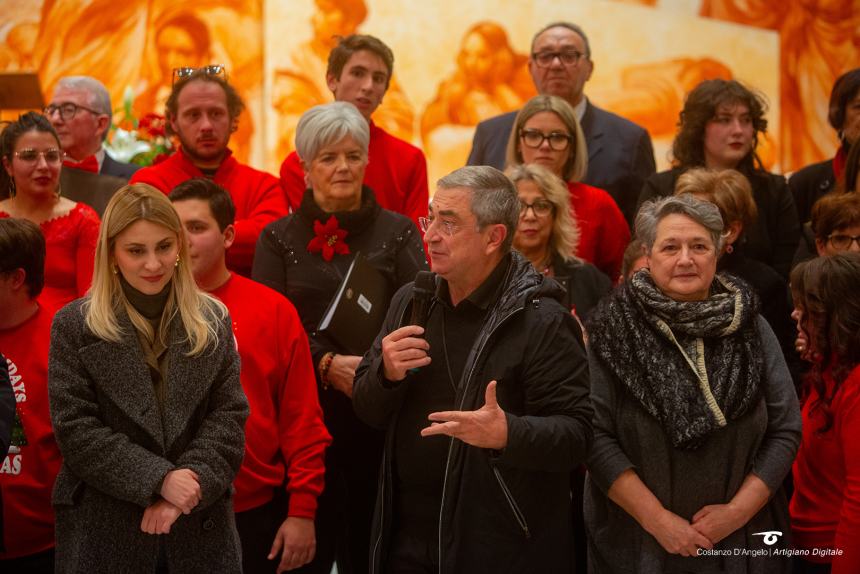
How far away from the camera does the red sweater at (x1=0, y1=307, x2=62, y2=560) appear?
338 centimetres

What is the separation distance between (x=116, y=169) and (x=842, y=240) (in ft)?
10.8

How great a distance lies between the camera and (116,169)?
17.8 ft

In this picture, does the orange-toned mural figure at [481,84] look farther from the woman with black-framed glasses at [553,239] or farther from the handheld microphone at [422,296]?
the handheld microphone at [422,296]

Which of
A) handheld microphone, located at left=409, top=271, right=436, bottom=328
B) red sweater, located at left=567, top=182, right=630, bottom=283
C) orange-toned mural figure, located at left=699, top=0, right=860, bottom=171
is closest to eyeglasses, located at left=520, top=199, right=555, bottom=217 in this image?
red sweater, located at left=567, top=182, right=630, bottom=283

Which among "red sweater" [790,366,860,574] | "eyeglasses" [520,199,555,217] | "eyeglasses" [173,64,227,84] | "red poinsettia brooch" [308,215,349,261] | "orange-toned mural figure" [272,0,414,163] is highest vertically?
"orange-toned mural figure" [272,0,414,163]

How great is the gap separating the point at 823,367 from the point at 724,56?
5.70 meters

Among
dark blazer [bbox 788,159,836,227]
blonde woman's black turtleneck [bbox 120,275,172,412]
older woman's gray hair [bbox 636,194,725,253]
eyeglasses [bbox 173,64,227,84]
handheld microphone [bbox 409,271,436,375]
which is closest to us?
blonde woman's black turtleneck [bbox 120,275,172,412]

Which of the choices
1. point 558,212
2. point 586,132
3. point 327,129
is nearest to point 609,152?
point 586,132

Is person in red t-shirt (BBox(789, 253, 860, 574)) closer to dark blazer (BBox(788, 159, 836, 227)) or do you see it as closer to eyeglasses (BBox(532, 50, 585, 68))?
dark blazer (BBox(788, 159, 836, 227))

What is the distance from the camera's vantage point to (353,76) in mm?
4922

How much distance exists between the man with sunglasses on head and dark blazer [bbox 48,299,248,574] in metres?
2.65

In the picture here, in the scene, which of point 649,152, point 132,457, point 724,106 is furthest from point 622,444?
point 649,152

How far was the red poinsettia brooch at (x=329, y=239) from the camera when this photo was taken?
3.96 m

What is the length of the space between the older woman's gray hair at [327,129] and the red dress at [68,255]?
0.80m
